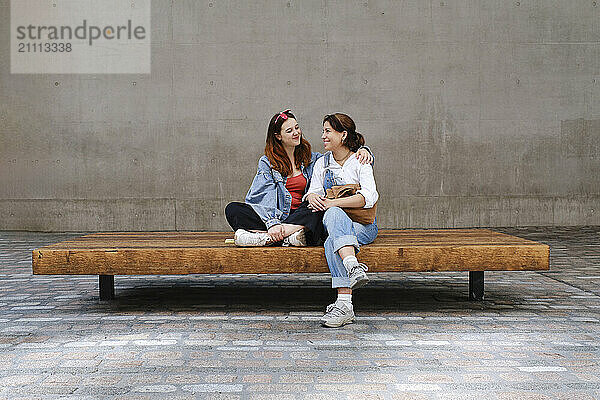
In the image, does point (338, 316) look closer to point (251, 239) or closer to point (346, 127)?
point (251, 239)

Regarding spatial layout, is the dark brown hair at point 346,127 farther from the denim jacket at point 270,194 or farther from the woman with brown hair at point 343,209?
the denim jacket at point 270,194

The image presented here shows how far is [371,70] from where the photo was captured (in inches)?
392

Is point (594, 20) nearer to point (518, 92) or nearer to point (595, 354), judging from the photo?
point (518, 92)

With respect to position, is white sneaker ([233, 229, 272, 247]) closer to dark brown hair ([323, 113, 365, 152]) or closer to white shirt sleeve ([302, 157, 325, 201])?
white shirt sleeve ([302, 157, 325, 201])

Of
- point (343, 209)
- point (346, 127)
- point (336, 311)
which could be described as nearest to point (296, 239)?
point (343, 209)

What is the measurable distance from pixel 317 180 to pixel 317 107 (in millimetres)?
5729

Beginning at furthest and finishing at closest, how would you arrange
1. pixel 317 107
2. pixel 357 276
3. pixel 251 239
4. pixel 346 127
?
pixel 317 107
pixel 346 127
pixel 251 239
pixel 357 276

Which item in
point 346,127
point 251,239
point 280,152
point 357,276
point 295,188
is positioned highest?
point 346,127

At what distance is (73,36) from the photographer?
32.9ft

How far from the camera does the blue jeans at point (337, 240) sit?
390cm

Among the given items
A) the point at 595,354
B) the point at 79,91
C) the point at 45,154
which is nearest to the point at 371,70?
the point at 79,91

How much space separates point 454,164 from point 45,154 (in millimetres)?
5933

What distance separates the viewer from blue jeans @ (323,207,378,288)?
12.8 feet

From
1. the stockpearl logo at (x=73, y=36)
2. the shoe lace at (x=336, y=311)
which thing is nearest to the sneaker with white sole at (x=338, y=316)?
the shoe lace at (x=336, y=311)
